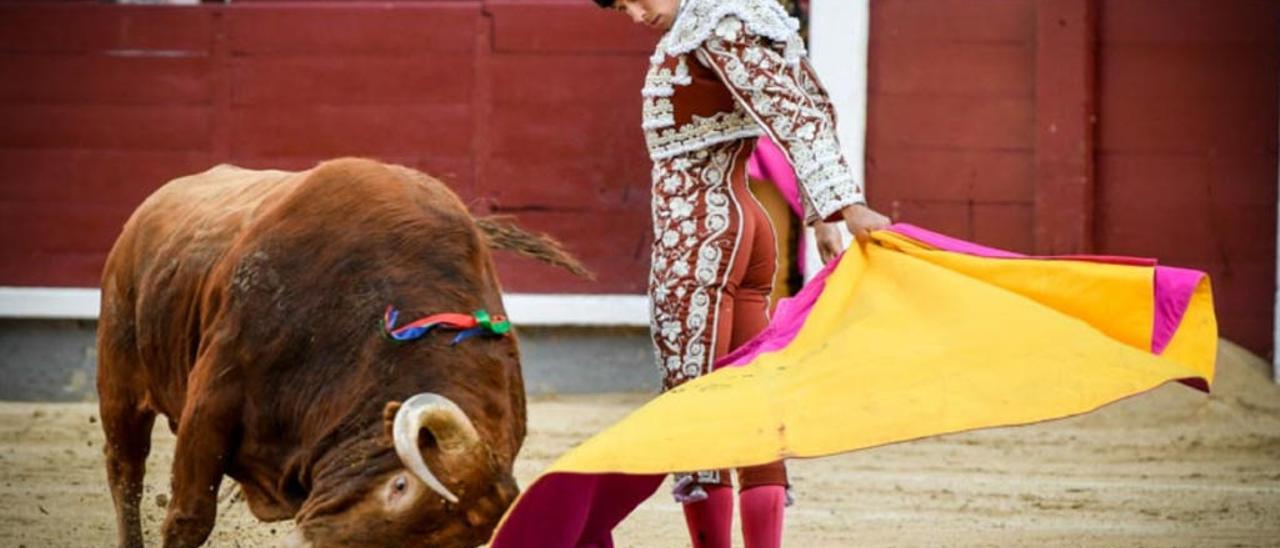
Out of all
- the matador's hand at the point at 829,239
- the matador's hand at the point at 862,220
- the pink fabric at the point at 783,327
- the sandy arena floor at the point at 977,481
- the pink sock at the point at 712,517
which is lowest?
the sandy arena floor at the point at 977,481

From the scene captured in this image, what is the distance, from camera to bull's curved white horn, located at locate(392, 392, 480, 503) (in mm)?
3324

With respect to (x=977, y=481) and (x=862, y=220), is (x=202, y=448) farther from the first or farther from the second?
(x=977, y=481)

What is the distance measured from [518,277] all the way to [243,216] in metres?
4.17

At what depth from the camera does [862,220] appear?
11.8 feet

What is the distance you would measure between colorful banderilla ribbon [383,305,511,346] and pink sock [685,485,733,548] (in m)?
0.46

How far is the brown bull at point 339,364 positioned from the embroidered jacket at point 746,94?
44 centimetres

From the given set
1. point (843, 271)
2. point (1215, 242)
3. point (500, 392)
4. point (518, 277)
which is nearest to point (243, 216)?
point (500, 392)

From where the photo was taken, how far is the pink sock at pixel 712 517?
381 cm

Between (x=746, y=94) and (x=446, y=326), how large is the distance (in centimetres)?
62

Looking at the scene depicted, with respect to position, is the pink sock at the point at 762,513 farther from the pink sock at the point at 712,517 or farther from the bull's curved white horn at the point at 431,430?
the bull's curved white horn at the point at 431,430

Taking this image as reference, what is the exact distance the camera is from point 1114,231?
A: 807 cm

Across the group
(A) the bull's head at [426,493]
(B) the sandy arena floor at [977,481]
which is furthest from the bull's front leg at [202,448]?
(A) the bull's head at [426,493]

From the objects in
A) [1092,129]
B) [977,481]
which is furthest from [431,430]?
[1092,129]

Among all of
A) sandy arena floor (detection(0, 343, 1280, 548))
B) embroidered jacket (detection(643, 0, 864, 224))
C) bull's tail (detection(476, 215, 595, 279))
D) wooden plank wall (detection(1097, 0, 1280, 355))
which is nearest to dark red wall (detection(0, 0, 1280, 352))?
wooden plank wall (detection(1097, 0, 1280, 355))
